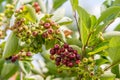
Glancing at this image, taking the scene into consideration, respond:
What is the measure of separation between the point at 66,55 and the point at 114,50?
→ 0.77ft

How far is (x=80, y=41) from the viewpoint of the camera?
6.13 feet

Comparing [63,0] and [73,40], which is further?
[63,0]

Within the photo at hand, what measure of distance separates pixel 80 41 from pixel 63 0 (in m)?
0.54

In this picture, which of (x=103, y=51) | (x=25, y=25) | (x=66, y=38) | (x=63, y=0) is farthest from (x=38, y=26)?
(x=63, y=0)

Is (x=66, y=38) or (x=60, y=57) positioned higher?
(x=66, y=38)

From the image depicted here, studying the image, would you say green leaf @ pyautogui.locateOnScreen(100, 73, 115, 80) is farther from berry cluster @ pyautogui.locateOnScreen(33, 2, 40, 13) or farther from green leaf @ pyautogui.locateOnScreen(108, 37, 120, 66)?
berry cluster @ pyautogui.locateOnScreen(33, 2, 40, 13)

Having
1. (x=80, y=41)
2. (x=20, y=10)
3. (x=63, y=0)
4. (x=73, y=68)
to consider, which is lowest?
(x=73, y=68)

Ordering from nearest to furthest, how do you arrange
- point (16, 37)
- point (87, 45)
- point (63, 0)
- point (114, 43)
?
point (114, 43) → point (87, 45) → point (16, 37) → point (63, 0)

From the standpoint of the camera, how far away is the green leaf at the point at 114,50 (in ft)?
5.43

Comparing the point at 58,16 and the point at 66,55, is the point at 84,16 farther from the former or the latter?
the point at 58,16

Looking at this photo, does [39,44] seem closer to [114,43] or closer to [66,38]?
[66,38]

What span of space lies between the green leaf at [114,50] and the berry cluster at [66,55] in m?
0.16

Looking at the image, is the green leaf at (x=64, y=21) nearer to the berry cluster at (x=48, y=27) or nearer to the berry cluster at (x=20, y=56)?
the berry cluster at (x=48, y=27)

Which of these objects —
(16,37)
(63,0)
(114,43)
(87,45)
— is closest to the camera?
(114,43)
